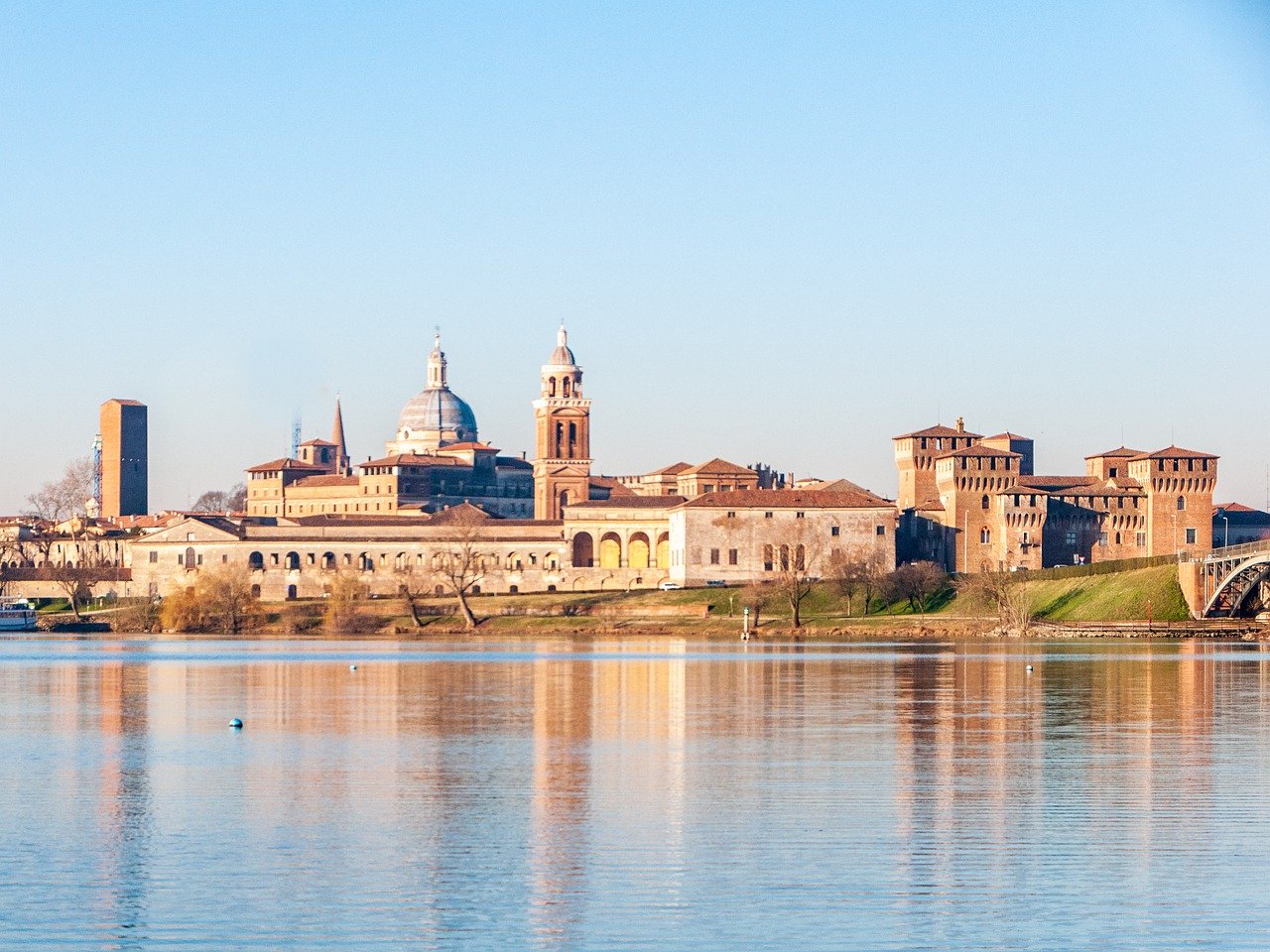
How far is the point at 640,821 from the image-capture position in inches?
695

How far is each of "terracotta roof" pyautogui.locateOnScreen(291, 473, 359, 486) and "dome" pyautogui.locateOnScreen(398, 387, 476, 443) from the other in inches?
473

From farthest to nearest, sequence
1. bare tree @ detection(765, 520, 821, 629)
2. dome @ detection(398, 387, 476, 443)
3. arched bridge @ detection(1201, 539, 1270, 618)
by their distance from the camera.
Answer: dome @ detection(398, 387, 476, 443)
bare tree @ detection(765, 520, 821, 629)
arched bridge @ detection(1201, 539, 1270, 618)

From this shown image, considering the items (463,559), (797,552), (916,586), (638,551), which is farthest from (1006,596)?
(638,551)

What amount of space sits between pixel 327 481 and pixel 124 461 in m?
29.0

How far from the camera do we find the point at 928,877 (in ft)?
48.2

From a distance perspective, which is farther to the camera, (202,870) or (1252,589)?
(1252,589)

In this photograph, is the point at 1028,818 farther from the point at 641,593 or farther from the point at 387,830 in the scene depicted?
the point at 641,593

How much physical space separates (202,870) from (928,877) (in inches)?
198

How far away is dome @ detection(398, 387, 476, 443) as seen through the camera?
152 meters

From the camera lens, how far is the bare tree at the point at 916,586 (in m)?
80.8

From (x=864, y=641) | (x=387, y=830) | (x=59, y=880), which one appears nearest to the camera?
(x=59, y=880)

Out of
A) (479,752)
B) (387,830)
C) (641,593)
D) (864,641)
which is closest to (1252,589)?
(864,641)

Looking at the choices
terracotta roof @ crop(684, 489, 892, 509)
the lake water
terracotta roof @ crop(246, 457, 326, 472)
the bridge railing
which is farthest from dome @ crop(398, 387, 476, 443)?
the lake water

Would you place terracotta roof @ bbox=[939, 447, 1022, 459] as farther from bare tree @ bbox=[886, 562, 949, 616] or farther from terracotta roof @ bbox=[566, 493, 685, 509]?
bare tree @ bbox=[886, 562, 949, 616]
